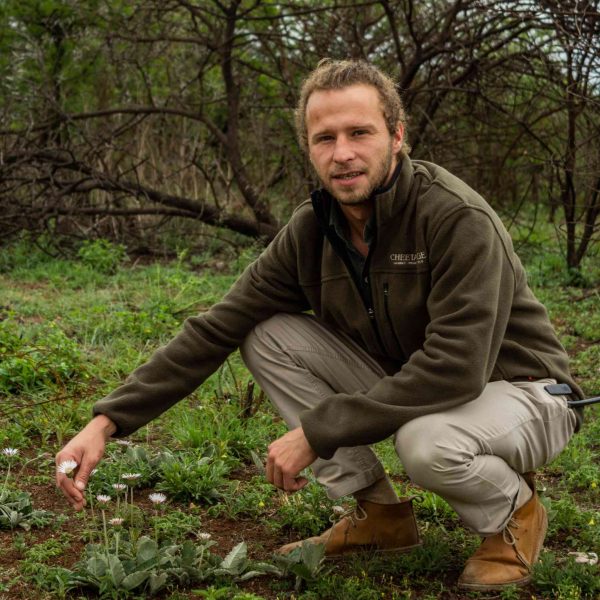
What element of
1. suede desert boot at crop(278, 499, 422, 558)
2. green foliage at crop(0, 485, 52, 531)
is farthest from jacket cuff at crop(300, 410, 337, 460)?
green foliage at crop(0, 485, 52, 531)

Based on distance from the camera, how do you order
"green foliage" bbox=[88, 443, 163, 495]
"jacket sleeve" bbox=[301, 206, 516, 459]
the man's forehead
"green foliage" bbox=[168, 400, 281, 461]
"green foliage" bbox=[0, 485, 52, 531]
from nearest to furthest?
"jacket sleeve" bbox=[301, 206, 516, 459]
the man's forehead
"green foliage" bbox=[0, 485, 52, 531]
"green foliage" bbox=[88, 443, 163, 495]
"green foliage" bbox=[168, 400, 281, 461]

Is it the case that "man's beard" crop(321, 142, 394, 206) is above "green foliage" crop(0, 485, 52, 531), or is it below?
above

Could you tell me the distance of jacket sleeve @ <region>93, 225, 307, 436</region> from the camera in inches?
123

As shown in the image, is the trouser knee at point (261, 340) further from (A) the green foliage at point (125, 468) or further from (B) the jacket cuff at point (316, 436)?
(A) the green foliage at point (125, 468)

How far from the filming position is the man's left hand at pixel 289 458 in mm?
2744

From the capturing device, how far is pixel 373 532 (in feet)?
10.3

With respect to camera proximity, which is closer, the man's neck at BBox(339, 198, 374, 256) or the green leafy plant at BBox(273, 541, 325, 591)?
the green leafy plant at BBox(273, 541, 325, 591)

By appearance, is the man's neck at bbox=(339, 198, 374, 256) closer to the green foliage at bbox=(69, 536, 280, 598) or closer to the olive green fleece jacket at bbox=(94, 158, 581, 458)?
the olive green fleece jacket at bbox=(94, 158, 581, 458)

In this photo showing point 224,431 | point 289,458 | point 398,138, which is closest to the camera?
point 289,458

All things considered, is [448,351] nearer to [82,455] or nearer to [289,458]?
[289,458]

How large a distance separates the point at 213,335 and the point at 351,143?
797 mm

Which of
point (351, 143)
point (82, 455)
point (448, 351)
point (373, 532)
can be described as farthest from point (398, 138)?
point (82, 455)

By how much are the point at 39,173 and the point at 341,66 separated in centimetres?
617

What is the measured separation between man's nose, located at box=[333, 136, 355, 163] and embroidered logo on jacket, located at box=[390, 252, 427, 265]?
33 centimetres
